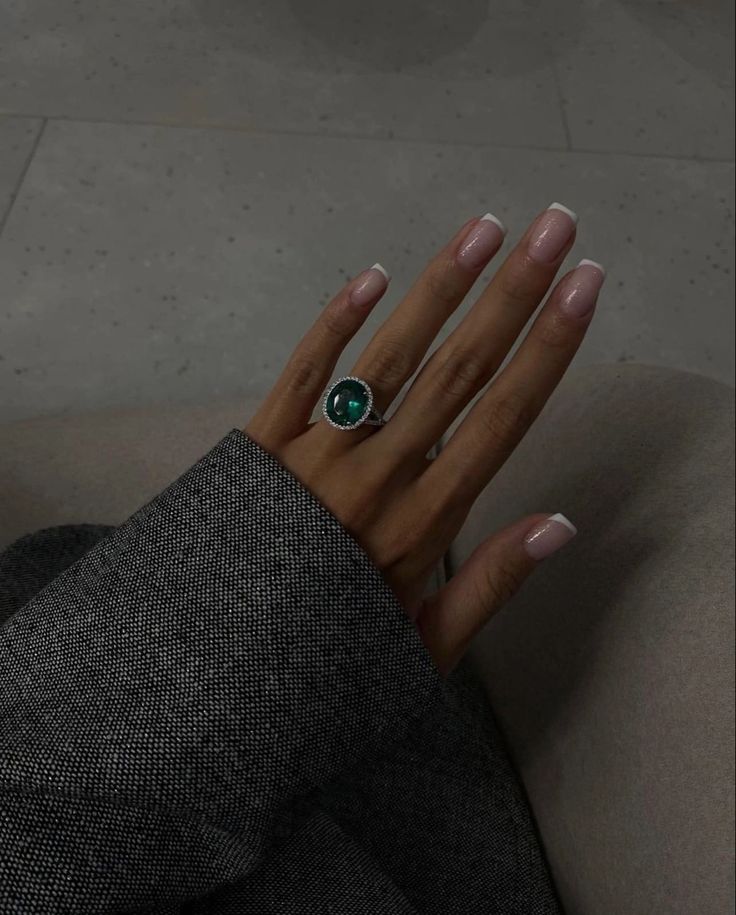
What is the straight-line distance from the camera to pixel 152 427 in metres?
0.62

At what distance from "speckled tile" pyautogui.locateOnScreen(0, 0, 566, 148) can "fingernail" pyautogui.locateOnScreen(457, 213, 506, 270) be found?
13 cm

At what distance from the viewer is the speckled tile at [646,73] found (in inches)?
19.0

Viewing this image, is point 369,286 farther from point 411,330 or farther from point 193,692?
point 193,692

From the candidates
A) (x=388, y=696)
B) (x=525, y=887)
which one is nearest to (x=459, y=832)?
(x=525, y=887)

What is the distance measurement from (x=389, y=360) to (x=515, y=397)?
83 millimetres

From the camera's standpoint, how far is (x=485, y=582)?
476 millimetres

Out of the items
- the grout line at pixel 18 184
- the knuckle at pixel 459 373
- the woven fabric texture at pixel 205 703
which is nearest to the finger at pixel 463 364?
the knuckle at pixel 459 373

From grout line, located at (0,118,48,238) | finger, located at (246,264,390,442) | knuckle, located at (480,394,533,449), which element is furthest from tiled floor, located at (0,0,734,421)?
knuckle, located at (480,394,533,449)

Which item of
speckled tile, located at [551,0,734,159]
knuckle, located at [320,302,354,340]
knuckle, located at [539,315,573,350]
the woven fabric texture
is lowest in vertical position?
the woven fabric texture

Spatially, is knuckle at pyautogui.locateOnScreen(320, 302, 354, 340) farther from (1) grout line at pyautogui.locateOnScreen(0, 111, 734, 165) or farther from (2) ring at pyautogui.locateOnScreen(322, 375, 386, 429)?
(1) grout line at pyautogui.locateOnScreen(0, 111, 734, 165)

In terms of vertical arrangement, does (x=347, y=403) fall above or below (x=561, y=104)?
below

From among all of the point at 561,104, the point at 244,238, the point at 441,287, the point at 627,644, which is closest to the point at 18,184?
the point at 244,238

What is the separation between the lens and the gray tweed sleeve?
37 cm

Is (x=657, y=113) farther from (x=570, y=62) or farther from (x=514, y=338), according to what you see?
(x=514, y=338)
